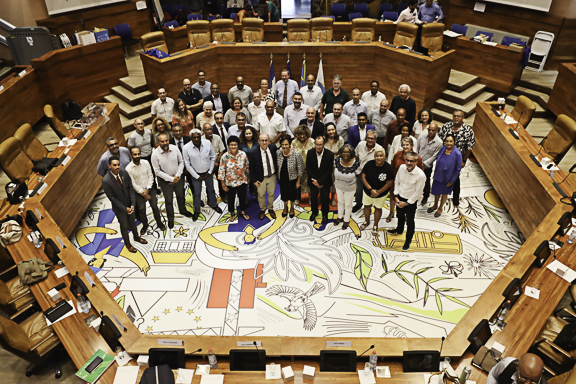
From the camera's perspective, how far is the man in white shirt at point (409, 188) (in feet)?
17.2

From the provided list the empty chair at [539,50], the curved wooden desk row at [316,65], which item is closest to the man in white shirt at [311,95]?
the curved wooden desk row at [316,65]

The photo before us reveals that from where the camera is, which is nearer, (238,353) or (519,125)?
(238,353)

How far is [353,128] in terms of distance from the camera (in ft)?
20.8

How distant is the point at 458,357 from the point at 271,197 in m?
3.53

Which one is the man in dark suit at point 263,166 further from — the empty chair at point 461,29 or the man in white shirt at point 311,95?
the empty chair at point 461,29

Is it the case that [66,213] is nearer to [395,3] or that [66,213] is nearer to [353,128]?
[353,128]

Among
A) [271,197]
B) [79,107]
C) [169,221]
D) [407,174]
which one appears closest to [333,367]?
[407,174]

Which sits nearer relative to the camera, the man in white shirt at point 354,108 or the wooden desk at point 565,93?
the man in white shirt at point 354,108

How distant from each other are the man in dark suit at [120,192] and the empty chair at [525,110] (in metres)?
6.43

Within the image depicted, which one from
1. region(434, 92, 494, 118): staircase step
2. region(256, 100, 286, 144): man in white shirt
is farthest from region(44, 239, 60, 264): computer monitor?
region(434, 92, 494, 118): staircase step

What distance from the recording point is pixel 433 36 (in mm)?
9492

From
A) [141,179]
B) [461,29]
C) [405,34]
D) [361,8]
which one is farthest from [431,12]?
[141,179]

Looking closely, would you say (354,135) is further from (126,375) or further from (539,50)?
(539,50)

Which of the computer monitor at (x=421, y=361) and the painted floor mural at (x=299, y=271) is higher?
the computer monitor at (x=421, y=361)
